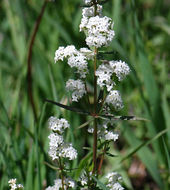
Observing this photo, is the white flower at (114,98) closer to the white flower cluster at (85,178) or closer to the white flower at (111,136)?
the white flower at (111,136)

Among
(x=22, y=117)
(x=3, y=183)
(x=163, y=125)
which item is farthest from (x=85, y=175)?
(x=22, y=117)

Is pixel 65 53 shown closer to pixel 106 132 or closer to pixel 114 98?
pixel 114 98

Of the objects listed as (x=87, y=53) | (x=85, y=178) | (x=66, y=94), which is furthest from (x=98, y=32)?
(x=66, y=94)

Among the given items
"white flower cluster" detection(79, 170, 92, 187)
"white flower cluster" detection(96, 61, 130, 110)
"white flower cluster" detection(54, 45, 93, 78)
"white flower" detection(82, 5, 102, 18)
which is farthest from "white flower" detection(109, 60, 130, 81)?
"white flower cluster" detection(79, 170, 92, 187)

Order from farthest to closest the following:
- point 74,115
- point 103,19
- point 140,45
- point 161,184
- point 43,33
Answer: point 43,33, point 74,115, point 140,45, point 161,184, point 103,19

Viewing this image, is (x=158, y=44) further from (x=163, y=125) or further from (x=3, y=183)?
(x=3, y=183)

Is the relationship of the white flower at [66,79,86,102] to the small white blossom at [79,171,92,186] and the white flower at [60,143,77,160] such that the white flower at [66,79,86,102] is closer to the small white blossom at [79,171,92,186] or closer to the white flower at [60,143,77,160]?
the white flower at [60,143,77,160]

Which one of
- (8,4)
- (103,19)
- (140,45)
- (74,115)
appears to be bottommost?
(103,19)

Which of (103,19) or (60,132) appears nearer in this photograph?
(103,19)
